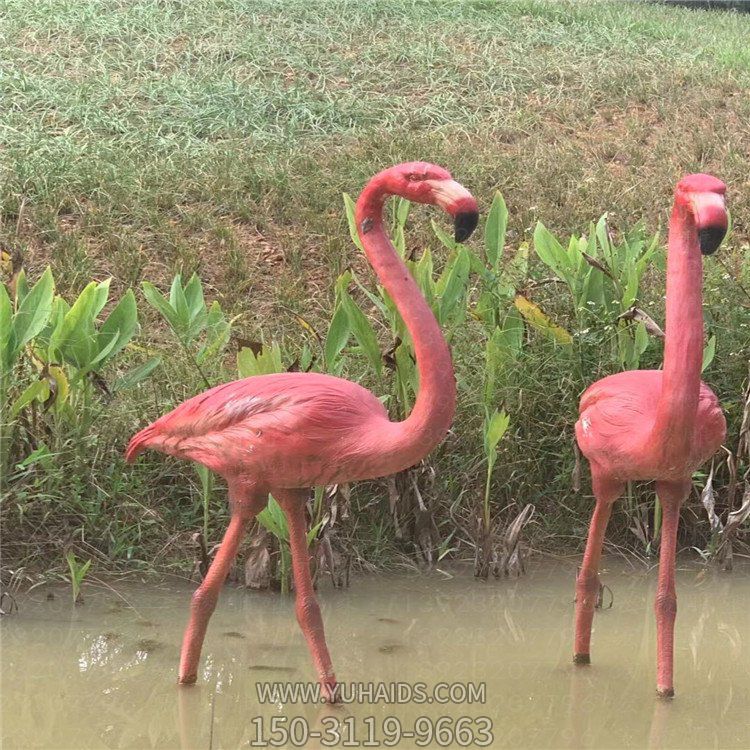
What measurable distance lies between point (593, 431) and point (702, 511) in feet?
5.17

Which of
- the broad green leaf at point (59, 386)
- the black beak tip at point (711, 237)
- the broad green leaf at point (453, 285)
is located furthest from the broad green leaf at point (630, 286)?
the broad green leaf at point (59, 386)

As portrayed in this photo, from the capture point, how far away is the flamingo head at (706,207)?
2.89 metres

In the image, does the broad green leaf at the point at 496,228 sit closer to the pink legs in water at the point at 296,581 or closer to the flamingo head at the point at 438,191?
the flamingo head at the point at 438,191

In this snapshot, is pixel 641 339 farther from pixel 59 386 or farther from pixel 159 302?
pixel 59 386

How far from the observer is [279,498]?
3.38 m

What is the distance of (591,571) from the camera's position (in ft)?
12.1

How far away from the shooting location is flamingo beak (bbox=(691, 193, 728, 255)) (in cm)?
289

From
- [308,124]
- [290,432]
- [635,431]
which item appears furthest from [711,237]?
[308,124]

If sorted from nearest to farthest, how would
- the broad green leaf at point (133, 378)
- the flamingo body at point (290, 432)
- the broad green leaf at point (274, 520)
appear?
the flamingo body at point (290, 432), the broad green leaf at point (274, 520), the broad green leaf at point (133, 378)

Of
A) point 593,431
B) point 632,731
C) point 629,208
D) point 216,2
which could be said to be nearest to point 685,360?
point 593,431

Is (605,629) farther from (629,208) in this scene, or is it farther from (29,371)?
(629,208)

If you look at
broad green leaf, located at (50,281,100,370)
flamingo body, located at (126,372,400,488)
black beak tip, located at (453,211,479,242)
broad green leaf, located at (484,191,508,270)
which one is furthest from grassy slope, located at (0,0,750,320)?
black beak tip, located at (453,211,479,242)

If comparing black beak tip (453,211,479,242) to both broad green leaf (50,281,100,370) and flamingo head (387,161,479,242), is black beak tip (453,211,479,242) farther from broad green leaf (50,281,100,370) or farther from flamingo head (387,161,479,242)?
broad green leaf (50,281,100,370)

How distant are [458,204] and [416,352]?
0.42 metres
